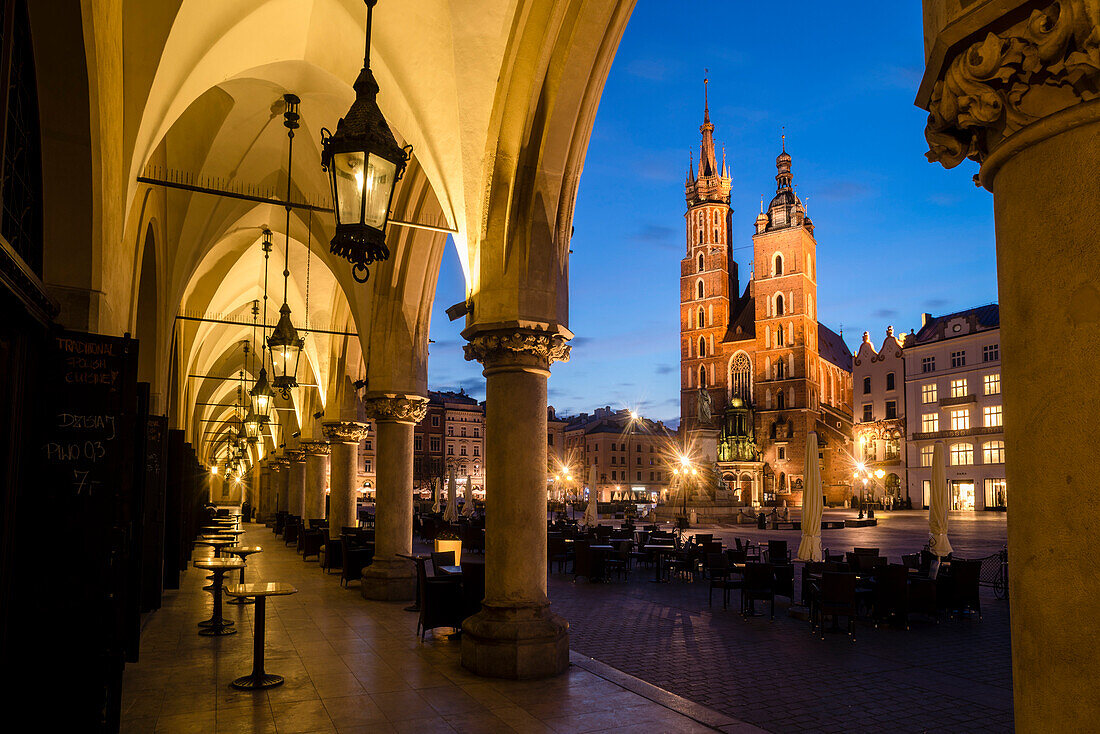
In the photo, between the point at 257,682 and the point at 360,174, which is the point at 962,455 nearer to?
the point at 257,682

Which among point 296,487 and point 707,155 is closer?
point 296,487

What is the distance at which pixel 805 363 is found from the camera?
6731 centimetres

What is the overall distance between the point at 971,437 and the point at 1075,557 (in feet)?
168

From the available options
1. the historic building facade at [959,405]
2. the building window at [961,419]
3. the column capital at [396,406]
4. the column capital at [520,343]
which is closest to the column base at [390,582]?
the column capital at [396,406]

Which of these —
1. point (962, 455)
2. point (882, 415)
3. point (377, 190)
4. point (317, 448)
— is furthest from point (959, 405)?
point (377, 190)

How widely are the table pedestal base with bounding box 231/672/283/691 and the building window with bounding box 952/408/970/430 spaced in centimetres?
4940

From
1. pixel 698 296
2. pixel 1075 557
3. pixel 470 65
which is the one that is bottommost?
pixel 1075 557

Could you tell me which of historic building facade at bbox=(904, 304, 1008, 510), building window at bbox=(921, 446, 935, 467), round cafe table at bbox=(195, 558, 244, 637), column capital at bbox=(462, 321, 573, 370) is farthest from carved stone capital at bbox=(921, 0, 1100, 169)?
building window at bbox=(921, 446, 935, 467)

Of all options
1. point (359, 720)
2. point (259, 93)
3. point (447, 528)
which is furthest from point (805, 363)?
point (359, 720)

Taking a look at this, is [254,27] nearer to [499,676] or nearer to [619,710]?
[499,676]

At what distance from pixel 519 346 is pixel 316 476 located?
1866cm

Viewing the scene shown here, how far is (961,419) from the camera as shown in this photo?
48.1 metres

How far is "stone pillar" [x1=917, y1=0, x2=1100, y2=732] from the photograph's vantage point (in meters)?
2.19

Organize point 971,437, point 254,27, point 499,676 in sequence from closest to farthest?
point 499,676 < point 254,27 < point 971,437
